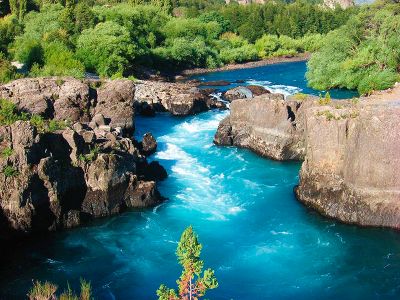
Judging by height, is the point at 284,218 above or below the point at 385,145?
below

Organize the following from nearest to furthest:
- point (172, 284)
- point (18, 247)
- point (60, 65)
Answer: point (172, 284)
point (18, 247)
point (60, 65)

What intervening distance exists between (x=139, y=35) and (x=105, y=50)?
66.3 feet

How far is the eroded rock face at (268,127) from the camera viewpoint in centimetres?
3394

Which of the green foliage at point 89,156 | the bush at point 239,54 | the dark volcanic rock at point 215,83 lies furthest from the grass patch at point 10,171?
the bush at point 239,54

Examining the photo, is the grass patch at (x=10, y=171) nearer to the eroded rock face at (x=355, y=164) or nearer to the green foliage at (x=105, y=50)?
the eroded rock face at (x=355, y=164)

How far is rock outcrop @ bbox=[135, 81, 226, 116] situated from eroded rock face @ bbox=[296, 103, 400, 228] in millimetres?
20904

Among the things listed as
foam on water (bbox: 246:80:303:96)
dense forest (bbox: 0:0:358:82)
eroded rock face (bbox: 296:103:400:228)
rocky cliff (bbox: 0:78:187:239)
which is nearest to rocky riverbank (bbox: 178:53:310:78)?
dense forest (bbox: 0:0:358:82)

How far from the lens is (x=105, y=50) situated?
6294 centimetres

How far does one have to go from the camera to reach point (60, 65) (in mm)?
57344

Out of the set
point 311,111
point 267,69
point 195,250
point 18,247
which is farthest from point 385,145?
point 267,69

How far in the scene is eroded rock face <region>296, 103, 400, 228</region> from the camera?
24016mm

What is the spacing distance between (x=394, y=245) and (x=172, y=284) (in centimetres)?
1043

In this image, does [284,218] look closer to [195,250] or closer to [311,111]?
[311,111]

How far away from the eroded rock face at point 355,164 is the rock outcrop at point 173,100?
68.6 ft
